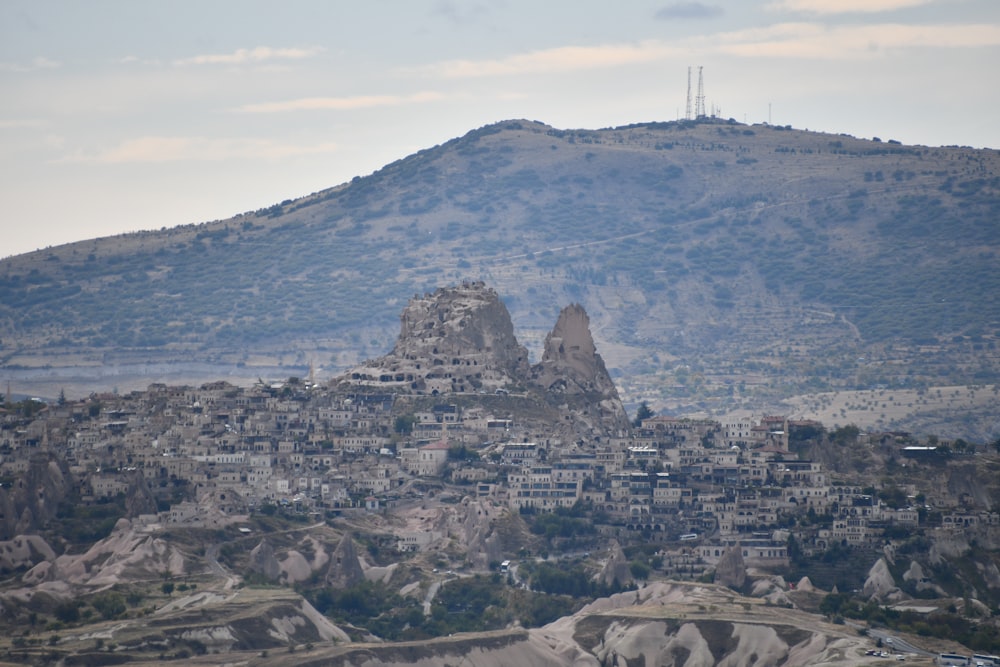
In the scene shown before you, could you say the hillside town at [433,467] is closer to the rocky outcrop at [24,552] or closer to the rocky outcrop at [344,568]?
the rocky outcrop at [24,552]

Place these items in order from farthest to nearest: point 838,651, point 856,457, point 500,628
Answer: point 856,457, point 500,628, point 838,651

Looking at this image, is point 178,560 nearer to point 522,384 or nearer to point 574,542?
point 574,542

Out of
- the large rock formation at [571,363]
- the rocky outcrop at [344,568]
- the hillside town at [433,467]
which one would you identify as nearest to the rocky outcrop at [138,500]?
the hillside town at [433,467]

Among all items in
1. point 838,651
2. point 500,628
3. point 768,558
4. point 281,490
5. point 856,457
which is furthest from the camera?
point 856,457

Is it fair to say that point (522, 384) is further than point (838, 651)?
Yes

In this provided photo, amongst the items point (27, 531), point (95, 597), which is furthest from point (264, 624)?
point (27, 531)

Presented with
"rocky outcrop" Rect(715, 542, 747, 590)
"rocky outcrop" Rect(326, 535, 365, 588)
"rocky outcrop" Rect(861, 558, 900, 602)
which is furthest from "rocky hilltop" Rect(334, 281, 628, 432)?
"rocky outcrop" Rect(861, 558, 900, 602)
